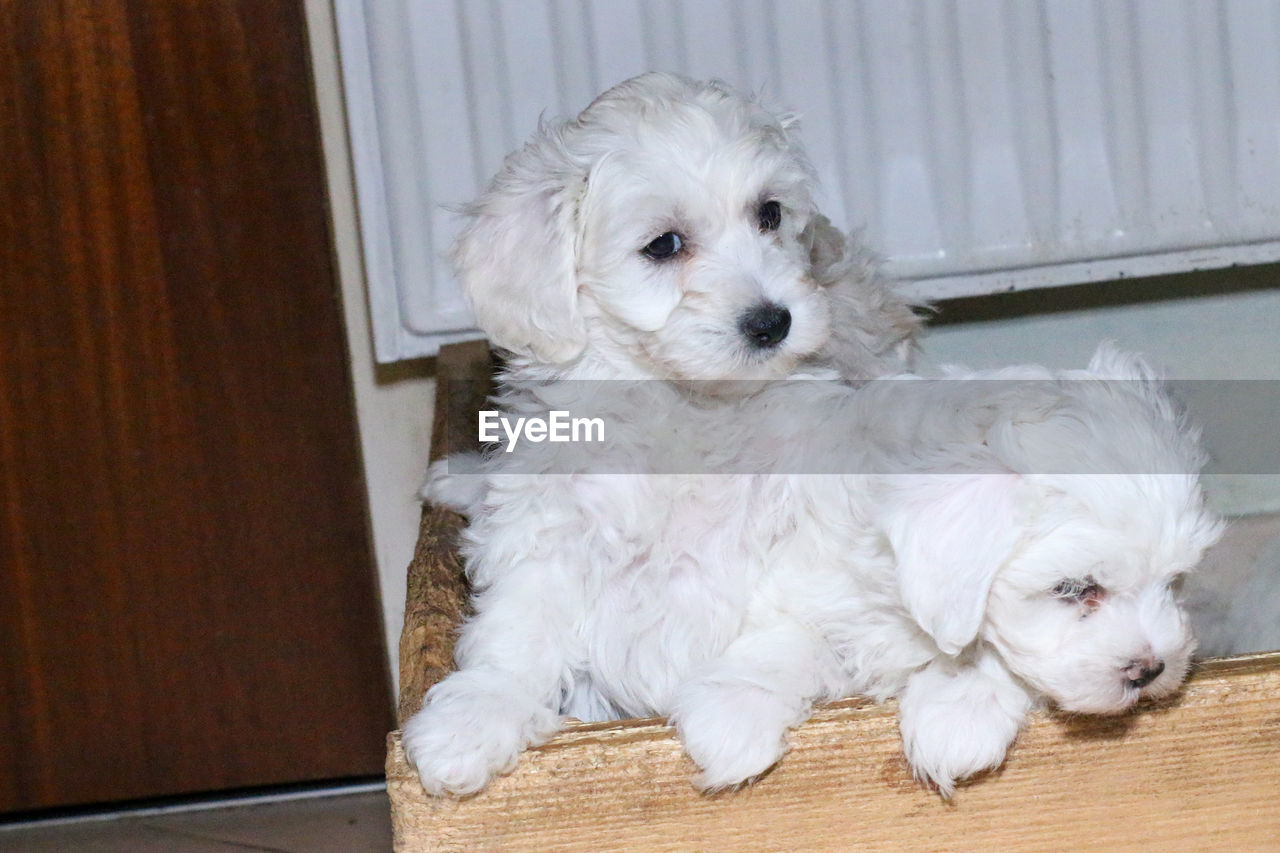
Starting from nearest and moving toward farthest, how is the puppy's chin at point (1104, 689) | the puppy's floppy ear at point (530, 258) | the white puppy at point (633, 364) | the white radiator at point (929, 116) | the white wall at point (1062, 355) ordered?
the puppy's chin at point (1104, 689) → the white puppy at point (633, 364) → the puppy's floppy ear at point (530, 258) → the white radiator at point (929, 116) → the white wall at point (1062, 355)

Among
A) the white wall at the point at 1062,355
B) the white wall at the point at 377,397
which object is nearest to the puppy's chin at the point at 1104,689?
the white wall at the point at 1062,355

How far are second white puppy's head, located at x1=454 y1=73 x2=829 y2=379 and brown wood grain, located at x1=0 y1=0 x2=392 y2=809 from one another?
1159 mm

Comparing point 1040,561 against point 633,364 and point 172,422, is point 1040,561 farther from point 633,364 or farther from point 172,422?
point 172,422

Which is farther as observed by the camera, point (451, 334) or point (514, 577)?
point (451, 334)

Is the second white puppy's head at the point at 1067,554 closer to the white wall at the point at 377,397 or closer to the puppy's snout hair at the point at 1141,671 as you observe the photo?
the puppy's snout hair at the point at 1141,671

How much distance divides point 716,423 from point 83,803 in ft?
6.83

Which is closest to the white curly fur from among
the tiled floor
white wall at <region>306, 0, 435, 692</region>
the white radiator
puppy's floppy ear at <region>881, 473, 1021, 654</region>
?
puppy's floppy ear at <region>881, 473, 1021, 654</region>

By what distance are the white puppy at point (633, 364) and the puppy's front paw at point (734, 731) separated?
0.10 m

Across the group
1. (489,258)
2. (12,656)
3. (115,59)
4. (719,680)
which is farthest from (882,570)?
(12,656)

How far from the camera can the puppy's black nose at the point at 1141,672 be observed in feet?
4.09

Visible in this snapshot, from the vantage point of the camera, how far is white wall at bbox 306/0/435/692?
2.73 metres

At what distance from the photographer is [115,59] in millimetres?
2646

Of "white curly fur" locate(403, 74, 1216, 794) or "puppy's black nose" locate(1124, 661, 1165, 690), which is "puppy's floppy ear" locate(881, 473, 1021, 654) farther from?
"puppy's black nose" locate(1124, 661, 1165, 690)

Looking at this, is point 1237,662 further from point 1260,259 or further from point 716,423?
point 1260,259
